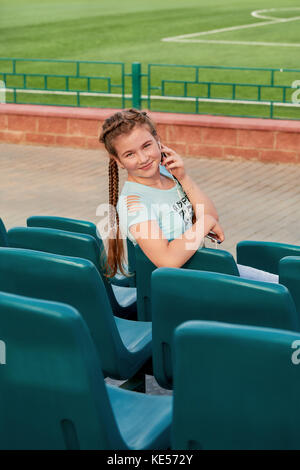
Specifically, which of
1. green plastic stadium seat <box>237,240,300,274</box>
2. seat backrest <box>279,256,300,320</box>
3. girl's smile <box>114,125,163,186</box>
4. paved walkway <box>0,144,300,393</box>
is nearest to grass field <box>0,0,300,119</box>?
paved walkway <box>0,144,300,393</box>

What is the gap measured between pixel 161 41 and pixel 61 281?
23077 mm

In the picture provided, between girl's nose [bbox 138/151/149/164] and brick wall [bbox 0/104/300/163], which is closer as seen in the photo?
girl's nose [bbox 138/151/149/164]

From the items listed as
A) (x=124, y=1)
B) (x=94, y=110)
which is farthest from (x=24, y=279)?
(x=124, y=1)

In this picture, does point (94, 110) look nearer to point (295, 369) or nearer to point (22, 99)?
point (22, 99)

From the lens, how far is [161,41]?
83.0ft

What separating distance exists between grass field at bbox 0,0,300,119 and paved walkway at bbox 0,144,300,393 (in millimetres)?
3557

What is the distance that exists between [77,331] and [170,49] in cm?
2194

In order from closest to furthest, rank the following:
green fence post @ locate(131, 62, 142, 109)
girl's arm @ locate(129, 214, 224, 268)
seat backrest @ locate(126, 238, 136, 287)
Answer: girl's arm @ locate(129, 214, 224, 268) < seat backrest @ locate(126, 238, 136, 287) < green fence post @ locate(131, 62, 142, 109)

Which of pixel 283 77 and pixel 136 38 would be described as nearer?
pixel 283 77

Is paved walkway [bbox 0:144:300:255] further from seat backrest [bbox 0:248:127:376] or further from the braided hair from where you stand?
seat backrest [bbox 0:248:127:376]

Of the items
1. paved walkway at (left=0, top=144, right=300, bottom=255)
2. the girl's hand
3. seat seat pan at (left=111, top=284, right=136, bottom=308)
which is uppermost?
the girl's hand

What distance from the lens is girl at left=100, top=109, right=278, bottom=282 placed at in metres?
3.68

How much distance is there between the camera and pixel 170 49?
23.5m

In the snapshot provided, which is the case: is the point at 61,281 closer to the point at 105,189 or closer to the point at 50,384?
the point at 50,384
